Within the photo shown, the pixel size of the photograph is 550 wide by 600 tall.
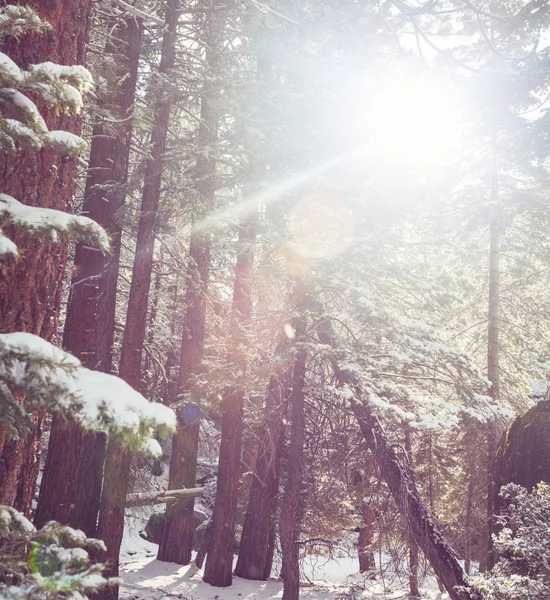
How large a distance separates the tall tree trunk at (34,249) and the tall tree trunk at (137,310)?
4.86m

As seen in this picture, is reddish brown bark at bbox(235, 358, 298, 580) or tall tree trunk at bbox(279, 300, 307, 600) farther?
reddish brown bark at bbox(235, 358, 298, 580)

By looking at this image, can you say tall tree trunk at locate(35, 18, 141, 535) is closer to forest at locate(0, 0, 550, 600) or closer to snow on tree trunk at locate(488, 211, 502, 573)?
forest at locate(0, 0, 550, 600)

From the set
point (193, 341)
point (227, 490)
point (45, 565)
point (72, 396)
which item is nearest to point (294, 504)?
point (227, 490)

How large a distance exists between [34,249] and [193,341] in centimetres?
835

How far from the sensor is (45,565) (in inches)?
89.4

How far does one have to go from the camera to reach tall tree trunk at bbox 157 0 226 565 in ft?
32.7

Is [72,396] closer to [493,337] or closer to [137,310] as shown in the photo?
[137,310]

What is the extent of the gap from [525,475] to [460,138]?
6742 millimetres

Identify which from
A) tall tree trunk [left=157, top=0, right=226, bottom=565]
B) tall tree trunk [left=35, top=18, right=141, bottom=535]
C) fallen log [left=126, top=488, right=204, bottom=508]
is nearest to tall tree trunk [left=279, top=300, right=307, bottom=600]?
tall tree trunk [left=157, top=0, right=226, bottom=565]

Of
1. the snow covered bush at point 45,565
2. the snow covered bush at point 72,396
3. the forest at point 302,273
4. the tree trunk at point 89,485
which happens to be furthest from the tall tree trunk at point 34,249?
the tree trunk at point 89,485

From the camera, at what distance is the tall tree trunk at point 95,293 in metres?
8.60

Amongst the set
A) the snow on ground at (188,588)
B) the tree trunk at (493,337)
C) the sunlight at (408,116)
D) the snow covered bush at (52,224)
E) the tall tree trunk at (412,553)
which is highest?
the sunlight at (408,116)

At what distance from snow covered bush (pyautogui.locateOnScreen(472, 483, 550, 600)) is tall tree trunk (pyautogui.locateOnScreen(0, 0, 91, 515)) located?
17.9 ft

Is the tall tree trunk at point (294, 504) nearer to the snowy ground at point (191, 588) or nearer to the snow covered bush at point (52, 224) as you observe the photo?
the snowy ground at point (191, 588)
